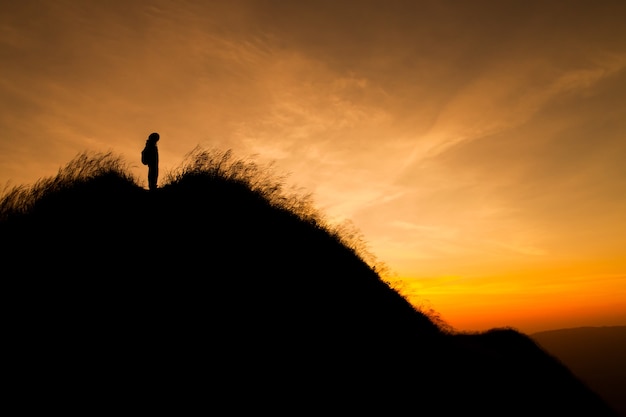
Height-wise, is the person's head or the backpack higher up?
the person's head

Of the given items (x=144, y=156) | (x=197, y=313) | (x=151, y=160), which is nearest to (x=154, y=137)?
(x=144, y=156)

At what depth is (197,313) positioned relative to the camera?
497 centimetres

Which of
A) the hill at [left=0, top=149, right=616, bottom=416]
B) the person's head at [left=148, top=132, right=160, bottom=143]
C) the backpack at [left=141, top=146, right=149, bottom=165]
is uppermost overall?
the person's head at [left=148, top=132, right=160, bottom=143]

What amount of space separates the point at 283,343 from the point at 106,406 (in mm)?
2507

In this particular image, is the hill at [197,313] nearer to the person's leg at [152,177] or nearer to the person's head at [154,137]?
the person's leg at [152,177]

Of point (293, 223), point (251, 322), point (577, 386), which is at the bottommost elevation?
point (577, 386)

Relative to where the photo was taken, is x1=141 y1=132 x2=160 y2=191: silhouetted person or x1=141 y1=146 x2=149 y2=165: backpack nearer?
x1=141 y1=132 x2=160 y2=191: silhouetted person

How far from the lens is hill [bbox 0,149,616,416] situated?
12.9ft

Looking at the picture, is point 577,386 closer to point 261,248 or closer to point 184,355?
point 261,248

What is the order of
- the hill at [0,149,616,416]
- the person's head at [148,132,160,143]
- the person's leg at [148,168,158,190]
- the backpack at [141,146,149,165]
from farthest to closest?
the person's head at [148,132,160,143]
the backpack at [141,146,149,165]
the person's leg at [148,168,158,190]
the hill at [0,149,616,416]

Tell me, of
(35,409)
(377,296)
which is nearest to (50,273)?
(35,409)

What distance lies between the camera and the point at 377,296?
8938 mm

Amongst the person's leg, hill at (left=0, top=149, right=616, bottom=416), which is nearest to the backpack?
the person's leg

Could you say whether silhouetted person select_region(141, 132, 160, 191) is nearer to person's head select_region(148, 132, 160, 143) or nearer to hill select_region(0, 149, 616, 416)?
person's head select_region(148, 132, 160, 143)
